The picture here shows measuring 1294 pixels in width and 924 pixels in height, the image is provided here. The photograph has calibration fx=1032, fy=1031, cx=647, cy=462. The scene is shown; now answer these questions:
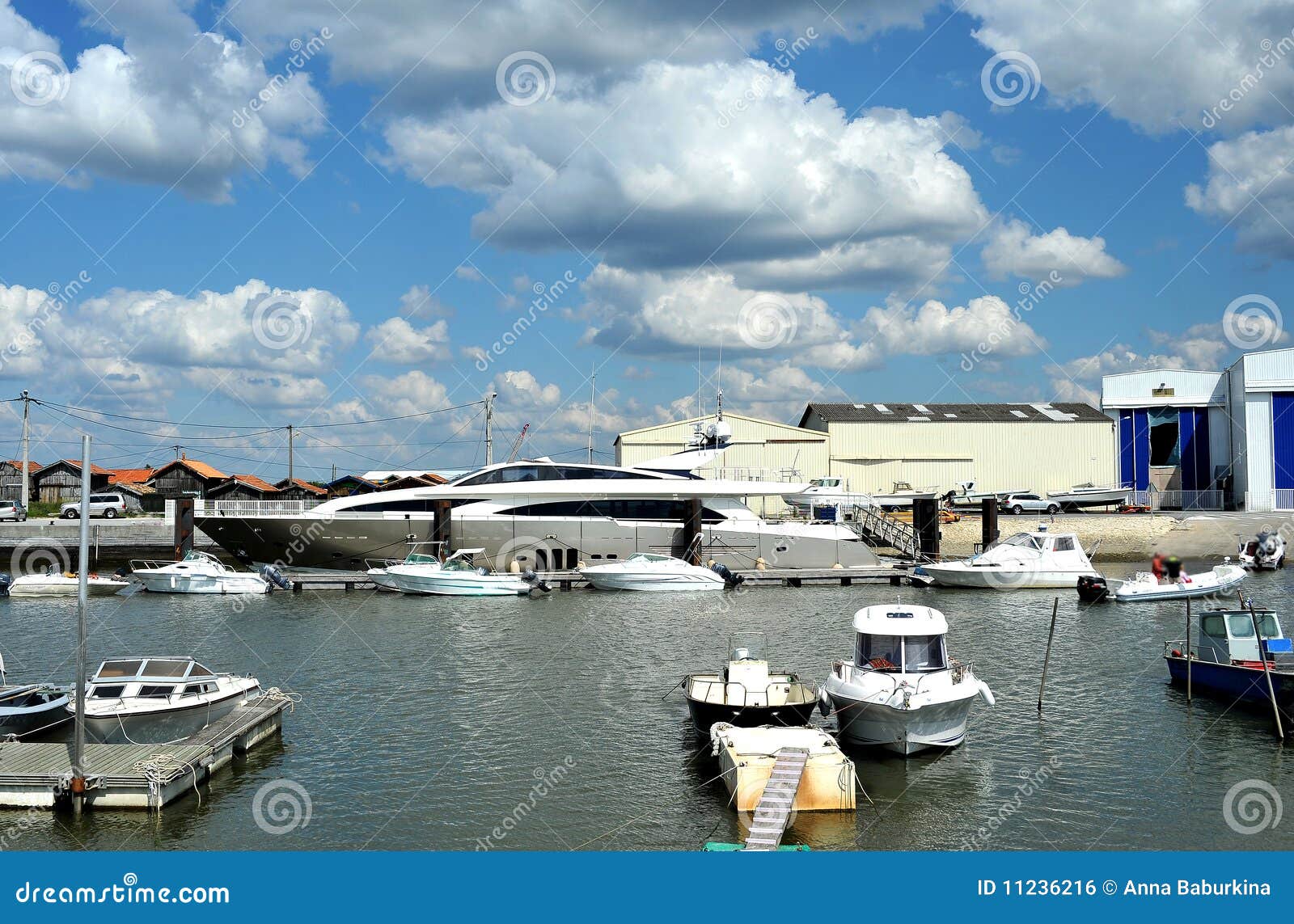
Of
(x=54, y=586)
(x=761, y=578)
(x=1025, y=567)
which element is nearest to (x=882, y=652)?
(x=1025, y=567)

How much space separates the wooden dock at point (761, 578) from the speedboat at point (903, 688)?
25.9m

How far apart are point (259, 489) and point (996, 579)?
53.6 m

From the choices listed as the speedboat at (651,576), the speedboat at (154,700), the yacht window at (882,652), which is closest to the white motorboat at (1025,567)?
the speedboat at (651,576)

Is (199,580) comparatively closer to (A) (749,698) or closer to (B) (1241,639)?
(A) (749,698)

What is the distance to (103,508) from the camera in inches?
2677

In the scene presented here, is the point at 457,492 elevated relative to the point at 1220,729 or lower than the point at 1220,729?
elevated

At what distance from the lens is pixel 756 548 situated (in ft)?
163

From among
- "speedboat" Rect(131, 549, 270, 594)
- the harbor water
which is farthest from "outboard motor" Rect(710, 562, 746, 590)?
"speedboat" Rect(131, 549, 270, 594)

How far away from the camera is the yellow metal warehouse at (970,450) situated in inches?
2736

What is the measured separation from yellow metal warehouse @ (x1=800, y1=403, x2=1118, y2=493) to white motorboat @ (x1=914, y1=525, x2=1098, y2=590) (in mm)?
25048

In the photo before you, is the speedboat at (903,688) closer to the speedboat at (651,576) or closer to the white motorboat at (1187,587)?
the white motorboat at (1187,587)

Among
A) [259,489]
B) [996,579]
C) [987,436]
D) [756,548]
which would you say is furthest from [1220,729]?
[259,489]

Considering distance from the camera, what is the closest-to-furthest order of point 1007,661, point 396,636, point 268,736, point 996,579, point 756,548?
1. point 268,736
2. point 1007,661
3. point 396,636
4. point 996,579
5. point 756,548

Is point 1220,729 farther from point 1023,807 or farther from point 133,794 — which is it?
point 133,794
